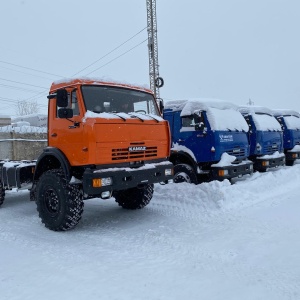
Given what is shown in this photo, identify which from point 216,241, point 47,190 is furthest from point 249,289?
point 47,190

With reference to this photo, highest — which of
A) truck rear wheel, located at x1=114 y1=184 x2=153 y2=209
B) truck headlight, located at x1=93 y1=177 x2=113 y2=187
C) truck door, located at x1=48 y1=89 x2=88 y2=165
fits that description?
truck door, located at x1=48 y1=89 x2=88 y2=165

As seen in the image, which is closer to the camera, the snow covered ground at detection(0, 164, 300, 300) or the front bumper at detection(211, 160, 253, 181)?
the snow covered ground at detection(0, 164, 300, 300)

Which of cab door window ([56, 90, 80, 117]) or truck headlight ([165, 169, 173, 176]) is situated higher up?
cab door window ([56, 90, 80, 117])

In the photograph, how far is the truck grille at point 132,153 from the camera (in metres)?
5.69

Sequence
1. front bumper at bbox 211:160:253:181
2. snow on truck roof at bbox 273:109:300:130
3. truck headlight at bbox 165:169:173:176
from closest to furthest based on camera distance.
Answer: truck headlight at bbox 165:169:173:176
front bumper at bbox 211:160:253:181
snow on truck roof at bbox 273:109:300:130

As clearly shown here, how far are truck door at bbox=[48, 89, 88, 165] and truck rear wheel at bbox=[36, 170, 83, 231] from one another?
0.45 metres

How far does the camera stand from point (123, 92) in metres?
6.32

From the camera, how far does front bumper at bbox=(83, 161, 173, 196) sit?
5.36 m

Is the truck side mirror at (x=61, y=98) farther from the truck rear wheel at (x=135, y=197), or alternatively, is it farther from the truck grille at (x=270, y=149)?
the truck grille at (x=270, y=149)

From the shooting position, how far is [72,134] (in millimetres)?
5730

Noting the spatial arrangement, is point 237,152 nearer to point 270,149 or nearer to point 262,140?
point 262,140

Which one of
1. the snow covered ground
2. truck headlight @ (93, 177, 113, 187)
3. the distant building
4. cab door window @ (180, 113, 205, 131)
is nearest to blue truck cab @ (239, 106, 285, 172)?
cab door window @ (180, 113, 205, 131)

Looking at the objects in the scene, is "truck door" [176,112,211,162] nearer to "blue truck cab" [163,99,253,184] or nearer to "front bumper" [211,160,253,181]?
"blue truck cab" [163,99,253,184]

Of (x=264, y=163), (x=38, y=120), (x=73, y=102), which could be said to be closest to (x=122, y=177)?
(x=73, y=102)
